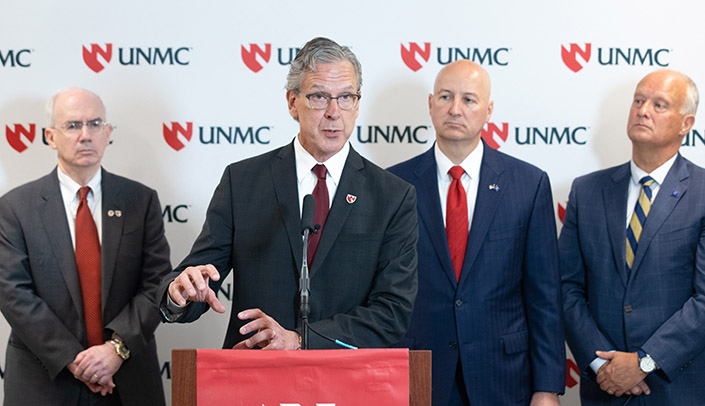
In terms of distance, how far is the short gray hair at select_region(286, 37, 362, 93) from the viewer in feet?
8.94

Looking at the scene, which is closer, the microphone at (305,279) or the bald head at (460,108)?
the microphone at (305,279)

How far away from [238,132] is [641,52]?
6.24ft

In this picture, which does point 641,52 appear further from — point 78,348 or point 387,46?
point 78,348

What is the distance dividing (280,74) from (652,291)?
6.29 ft

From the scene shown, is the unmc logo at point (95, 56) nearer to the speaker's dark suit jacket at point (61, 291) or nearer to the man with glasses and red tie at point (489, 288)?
the speaker's dark suit jacket at point (61, 291)

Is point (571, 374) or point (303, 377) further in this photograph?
point (571, 374)

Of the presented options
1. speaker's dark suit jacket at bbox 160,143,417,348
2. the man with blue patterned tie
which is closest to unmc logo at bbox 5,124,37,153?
speaker's dark suit jacket at bbox 160,143,417,348

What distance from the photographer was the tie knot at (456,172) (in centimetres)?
350

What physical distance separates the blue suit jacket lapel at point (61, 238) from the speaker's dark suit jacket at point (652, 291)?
195 centimetres

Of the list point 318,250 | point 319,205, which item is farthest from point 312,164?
point 318,250

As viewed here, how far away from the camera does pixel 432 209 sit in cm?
343

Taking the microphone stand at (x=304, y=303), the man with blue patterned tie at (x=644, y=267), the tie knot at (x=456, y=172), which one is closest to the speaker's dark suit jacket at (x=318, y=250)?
the microphone stand at (x=304, y=303)

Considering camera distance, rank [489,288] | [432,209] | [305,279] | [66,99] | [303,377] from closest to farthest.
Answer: [303,377]
[305,279]
[489,288]
[432,209]
[66,99]

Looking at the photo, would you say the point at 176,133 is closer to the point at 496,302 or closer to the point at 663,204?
the point at 496,302
